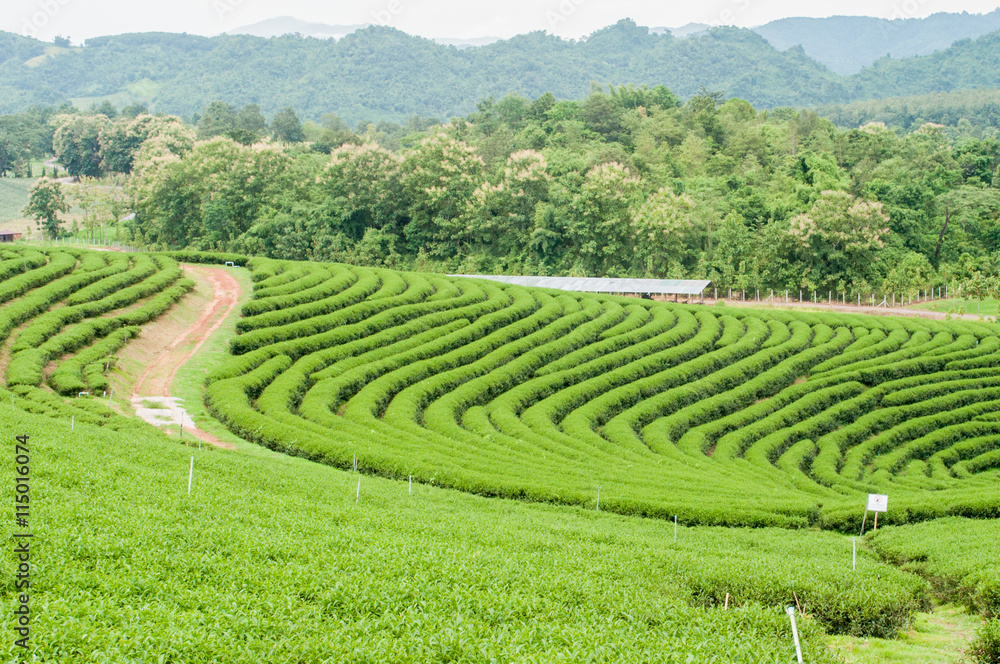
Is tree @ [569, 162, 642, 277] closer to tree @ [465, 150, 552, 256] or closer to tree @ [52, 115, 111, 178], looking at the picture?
tree @ [465, 150, 552, 256]

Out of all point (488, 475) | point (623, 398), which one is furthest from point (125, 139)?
→ point (488, 475)

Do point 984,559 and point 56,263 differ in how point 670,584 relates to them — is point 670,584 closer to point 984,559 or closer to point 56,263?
point 984,559

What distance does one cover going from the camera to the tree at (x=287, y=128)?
131000mm

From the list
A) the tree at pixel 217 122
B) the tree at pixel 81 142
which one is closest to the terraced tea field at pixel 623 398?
the tree at pixel 81 142

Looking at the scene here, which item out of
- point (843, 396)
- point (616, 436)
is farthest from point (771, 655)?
point (843, 396)

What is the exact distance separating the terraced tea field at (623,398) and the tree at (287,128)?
8744 centimetres

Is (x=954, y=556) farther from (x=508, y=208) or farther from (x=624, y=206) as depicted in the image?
(x=508, y=208)

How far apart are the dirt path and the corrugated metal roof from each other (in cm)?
1765

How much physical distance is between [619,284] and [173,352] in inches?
1299

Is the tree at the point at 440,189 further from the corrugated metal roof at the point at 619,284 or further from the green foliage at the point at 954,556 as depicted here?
the green foliage at the point at 954,556

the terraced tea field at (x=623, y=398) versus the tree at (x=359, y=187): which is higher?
the tree at (x=359, y=187)

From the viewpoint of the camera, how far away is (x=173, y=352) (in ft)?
120

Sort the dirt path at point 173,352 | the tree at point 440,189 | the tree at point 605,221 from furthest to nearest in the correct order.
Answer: the tree at point 440,189 → the tree at point 605,221 → the dirt path at point 173,352

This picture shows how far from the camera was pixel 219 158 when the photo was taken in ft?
261
